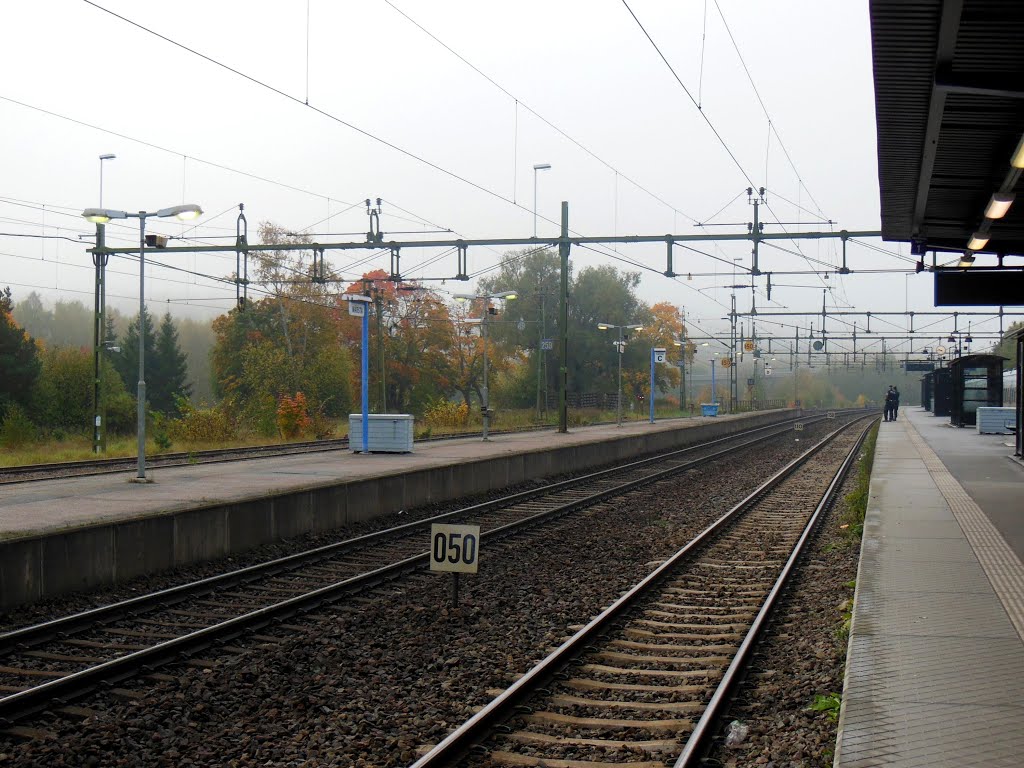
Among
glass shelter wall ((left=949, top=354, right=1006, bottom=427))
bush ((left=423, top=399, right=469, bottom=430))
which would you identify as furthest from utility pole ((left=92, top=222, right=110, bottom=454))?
glass shelter wall ((left=949, top=354, right=1006, bottom=427))

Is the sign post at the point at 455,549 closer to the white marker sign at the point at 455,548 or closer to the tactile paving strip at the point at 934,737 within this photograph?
the white marker sign at the point at 455,548

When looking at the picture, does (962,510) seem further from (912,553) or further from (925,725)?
(925,725)

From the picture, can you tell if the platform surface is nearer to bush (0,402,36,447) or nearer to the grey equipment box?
the grey equipment box

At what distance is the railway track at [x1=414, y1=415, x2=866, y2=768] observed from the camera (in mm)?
6086

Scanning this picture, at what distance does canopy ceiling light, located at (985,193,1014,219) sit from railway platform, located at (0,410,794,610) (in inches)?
394

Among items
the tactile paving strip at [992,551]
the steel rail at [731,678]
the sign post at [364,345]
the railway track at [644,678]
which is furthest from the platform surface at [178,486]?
the tactile paving strip at [992,551]

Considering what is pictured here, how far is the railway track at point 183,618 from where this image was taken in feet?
24.5

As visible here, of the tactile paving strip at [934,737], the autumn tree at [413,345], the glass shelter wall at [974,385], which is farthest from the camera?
the autumn tree at [413,345]

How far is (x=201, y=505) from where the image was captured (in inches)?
527

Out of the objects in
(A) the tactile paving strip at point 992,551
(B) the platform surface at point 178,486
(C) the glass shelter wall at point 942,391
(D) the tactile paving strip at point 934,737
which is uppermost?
(C) the glass shelter wall at point 942,391

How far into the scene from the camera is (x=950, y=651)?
7.30 metres

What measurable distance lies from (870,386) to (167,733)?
150m

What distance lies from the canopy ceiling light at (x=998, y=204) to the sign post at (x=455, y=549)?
732cm

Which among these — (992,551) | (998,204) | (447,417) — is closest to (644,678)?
(992,551)
